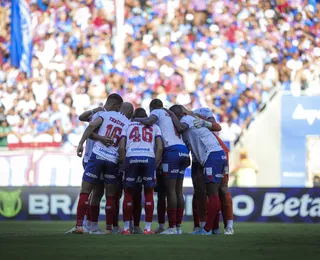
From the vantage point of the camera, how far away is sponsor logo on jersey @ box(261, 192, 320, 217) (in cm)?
1848

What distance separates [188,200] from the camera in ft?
61.0

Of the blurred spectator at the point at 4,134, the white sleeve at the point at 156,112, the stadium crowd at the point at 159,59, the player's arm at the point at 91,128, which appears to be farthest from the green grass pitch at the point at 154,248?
the blurred spectator at the point at 4,134

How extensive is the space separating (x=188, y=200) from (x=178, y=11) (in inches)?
361

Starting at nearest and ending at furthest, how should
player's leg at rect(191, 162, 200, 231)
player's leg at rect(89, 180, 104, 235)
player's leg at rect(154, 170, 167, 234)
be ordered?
player's leg at rect(89, 180, 104, 235) < player's leg at rect(191, 162, 200, 231) < player's leg at rect(154, 170, 167, 234)

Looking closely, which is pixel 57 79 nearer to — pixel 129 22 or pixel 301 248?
pixel 129 22

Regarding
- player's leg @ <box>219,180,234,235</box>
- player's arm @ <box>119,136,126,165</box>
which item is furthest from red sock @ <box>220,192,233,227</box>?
player's arm @ <box>119,136,126,165</box>

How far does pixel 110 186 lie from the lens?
39.6ft

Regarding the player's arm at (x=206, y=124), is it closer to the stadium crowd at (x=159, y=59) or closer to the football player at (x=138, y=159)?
the football player at (x=138, y=159)

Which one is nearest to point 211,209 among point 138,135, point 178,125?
point 178,125

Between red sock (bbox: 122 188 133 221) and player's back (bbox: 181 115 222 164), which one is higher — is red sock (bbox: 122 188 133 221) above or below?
below

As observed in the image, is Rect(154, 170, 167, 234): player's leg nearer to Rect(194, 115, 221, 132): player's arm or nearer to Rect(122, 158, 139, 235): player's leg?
Rect(122, 158, 139, 235): player's leg

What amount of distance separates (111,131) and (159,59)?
42.1ft

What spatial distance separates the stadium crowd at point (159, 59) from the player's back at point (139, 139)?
9.75 metres

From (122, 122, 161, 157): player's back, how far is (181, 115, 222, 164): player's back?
0.49 metres
